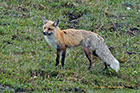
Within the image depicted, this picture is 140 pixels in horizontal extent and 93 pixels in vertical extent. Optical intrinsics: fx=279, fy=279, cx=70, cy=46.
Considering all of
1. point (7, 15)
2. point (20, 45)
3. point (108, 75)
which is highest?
point (7, 15)

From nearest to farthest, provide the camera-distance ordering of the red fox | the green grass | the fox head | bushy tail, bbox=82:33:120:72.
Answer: the green grass
the fox head
the red fox
bushy tail, bbox=82:33:120:72

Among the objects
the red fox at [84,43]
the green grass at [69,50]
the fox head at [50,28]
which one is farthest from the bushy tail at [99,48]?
the fox head at [50,28]

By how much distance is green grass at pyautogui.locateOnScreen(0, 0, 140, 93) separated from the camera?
320 inches

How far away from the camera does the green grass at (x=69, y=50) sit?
8117 millimetres

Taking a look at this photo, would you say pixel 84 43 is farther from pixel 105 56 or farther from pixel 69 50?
pixel 69 50

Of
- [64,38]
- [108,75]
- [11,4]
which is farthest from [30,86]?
[11,4]

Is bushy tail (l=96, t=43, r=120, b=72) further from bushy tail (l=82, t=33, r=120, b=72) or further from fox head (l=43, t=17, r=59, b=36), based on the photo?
fox head (l=43, t=17, r=59, b=36)

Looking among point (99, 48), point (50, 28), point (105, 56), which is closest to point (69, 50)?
point (99, 48)

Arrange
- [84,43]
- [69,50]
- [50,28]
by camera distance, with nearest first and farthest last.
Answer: [50,28] → [84,43] → [69,50]

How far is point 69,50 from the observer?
10953 millimetres

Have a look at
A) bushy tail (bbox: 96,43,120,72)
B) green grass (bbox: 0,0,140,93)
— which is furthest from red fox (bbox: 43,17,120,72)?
green grass (bbox: 0,0,140,93)

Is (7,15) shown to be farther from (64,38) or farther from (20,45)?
(64,38)

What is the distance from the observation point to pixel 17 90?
24.1 ft

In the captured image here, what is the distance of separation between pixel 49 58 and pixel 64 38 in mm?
1121
